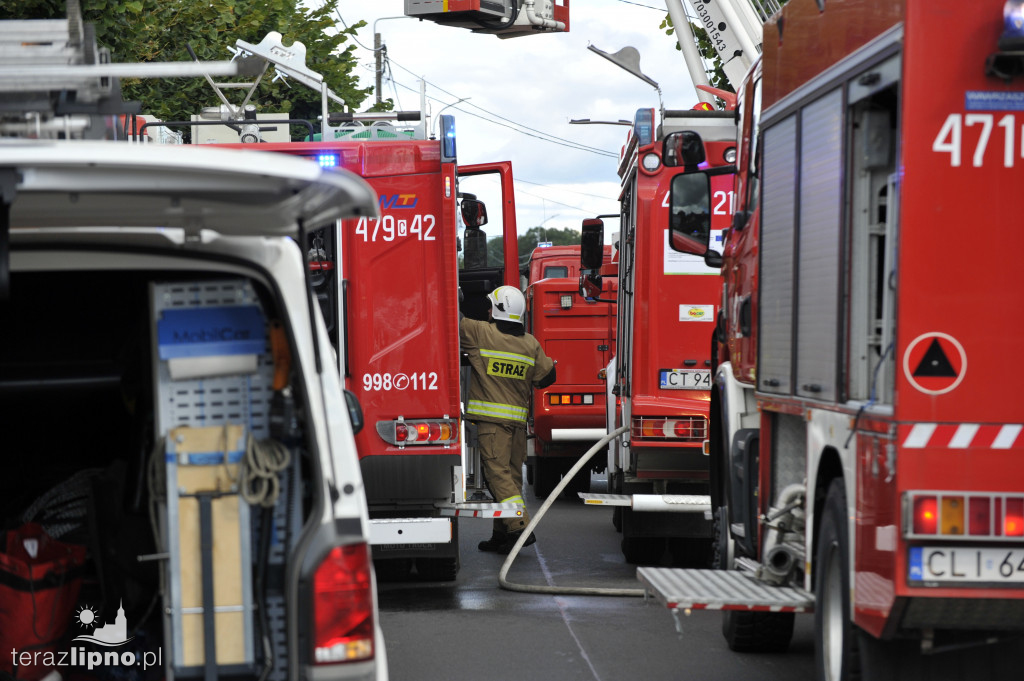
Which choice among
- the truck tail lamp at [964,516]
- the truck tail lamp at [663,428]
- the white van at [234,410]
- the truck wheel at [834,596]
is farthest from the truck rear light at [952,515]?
the truck tail lamp at [663,428]

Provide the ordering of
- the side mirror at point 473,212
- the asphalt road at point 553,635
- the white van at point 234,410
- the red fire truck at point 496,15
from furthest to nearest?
the red fire truck at point 496,15 → the side mirror at point 473,212 → the asphalt road at point 553,635 → the white van at point 234,410

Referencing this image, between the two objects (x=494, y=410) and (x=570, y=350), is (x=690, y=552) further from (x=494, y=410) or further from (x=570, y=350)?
(x=570, y=350)

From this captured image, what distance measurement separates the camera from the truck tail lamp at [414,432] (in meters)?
9.09

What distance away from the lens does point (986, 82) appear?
15.0 feet

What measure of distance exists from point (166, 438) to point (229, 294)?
44 centimetres

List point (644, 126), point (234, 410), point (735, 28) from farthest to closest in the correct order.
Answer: point (735, 28)
point (644, 126)
point (234, 410)

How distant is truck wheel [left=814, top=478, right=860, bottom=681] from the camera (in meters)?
5.16

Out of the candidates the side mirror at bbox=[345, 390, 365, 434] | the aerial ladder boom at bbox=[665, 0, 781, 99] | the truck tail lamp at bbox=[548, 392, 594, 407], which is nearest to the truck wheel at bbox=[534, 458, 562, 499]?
the truck tail lamp at bbox=[548, 392, 594, 407]

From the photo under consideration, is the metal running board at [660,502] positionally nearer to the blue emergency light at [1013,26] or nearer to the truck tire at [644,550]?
the truck tire at [644,550]

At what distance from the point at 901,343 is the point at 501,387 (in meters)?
6.57

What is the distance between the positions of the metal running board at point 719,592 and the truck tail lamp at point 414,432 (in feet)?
9.55

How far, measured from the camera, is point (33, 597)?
167 inches

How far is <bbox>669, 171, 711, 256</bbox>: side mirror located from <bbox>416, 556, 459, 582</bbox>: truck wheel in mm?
2964

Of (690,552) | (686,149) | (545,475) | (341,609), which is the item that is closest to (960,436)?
(341,609)
